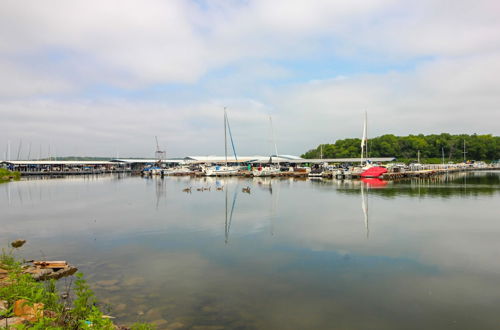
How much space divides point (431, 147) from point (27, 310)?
523 ft

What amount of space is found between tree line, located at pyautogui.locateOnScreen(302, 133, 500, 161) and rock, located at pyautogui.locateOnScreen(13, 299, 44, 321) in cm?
13812

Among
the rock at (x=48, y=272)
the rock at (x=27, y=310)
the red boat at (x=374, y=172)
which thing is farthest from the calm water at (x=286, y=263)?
the red boat at (x=374, y=172)

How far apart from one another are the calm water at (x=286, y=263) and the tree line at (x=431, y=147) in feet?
385

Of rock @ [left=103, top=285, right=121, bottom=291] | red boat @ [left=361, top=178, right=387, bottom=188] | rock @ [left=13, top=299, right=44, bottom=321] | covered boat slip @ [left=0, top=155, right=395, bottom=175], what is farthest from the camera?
covered boat slip @ [left=0, top=155, right=395, bottom=175]

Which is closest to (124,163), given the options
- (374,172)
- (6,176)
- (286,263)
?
(6,176)

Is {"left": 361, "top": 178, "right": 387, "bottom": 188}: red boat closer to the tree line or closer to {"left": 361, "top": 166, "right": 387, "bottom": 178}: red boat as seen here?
{"left": 361, "top": 166, "right": 387, "bottom": 178}: red boat

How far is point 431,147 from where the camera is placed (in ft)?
474

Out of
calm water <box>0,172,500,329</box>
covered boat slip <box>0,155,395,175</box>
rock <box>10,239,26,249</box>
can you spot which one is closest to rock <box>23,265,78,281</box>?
calm water <box>0,172,500,329</box>

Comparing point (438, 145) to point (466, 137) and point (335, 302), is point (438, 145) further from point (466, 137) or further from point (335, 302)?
point (335, 302)

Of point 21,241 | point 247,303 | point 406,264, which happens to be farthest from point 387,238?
point 21,241

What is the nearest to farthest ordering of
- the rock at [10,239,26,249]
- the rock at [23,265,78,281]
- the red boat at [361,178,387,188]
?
the rock at [23,265,78,281]
the rock at [10,239,26,249]
the red boat at [361,178,387,188]

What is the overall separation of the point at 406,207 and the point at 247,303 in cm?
2566

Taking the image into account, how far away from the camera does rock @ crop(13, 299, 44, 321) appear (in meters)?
8.03

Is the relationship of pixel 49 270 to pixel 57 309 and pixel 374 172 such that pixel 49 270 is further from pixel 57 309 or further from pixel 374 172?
pixel 374 172
